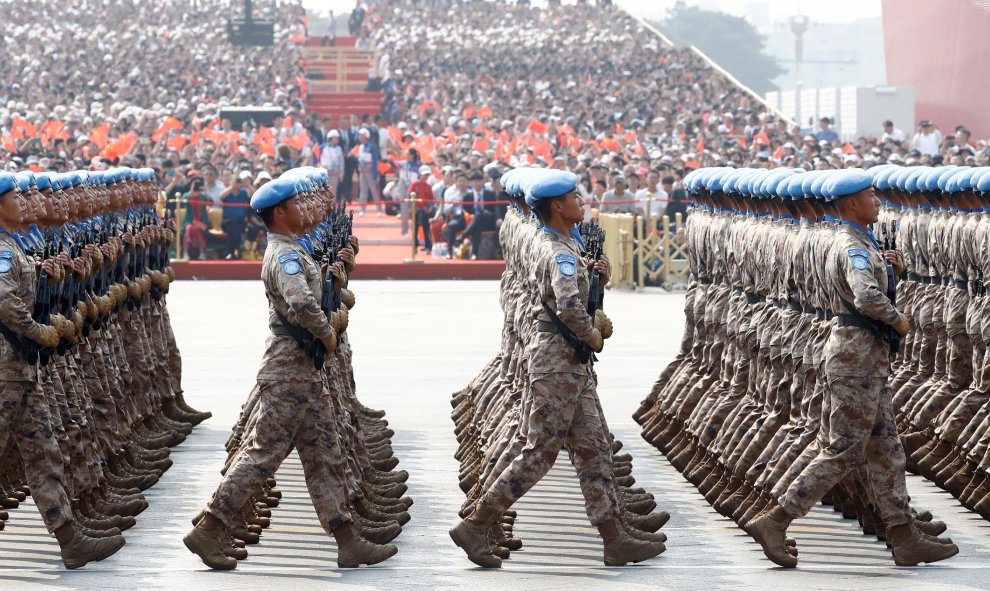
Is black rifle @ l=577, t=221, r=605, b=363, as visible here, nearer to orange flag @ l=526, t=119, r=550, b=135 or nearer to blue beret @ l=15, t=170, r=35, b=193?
blue beret @ l=15, t=170, r=35, b=193

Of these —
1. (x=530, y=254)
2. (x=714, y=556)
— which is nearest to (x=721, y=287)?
(x=530, y=254)

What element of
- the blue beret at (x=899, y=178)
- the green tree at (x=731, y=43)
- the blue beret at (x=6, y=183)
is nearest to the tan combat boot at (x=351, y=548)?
the blue beret at (x=6, y=183)

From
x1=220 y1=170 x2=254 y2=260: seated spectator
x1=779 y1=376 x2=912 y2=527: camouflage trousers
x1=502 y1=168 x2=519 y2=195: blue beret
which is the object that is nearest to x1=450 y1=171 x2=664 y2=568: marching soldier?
x1=779 y1=376 x2=912 y2=527: camouflage trousers

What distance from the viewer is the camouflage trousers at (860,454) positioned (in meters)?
8.40

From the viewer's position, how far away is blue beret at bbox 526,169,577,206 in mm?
8672

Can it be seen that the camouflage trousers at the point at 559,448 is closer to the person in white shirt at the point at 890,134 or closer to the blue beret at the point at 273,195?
the blue beret at the point at 273,195

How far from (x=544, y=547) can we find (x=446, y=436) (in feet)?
13.1

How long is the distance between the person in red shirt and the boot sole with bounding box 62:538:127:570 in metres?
18.2

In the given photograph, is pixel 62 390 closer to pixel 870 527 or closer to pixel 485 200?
pixel 870 527

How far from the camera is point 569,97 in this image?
4550 cm

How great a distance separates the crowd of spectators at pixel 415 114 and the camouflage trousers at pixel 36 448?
50.5ft

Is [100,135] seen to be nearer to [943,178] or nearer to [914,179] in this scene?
[914,179]

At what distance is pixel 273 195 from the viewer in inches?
341

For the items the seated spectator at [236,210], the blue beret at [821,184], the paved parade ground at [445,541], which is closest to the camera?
the paved parade ground at [445,541]
